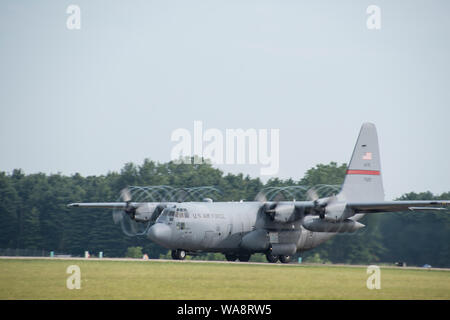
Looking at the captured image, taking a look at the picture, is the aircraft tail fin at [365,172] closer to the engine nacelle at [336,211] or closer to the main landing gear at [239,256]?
the engine nacelle at [336,211]

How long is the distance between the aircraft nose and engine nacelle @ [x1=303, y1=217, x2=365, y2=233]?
826 centimetres

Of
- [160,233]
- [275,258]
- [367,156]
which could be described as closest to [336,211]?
[275,258]

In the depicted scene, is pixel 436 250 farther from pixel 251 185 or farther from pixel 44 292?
pixel 251 185

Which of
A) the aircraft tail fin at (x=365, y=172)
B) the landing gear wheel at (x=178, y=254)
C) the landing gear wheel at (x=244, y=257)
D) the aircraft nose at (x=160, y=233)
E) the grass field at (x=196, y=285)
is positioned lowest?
the landing gear wheel at (x=244, y=257)

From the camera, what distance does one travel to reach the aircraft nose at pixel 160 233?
38469 mm

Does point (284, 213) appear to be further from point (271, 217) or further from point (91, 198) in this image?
point (91, 198)

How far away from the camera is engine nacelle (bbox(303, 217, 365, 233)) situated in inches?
1608

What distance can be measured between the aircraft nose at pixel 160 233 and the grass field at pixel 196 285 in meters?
5.69

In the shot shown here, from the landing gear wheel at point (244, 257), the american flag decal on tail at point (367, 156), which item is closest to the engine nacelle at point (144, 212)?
the landing gear wheel at point (244, 257)

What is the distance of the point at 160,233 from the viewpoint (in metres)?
38.5
